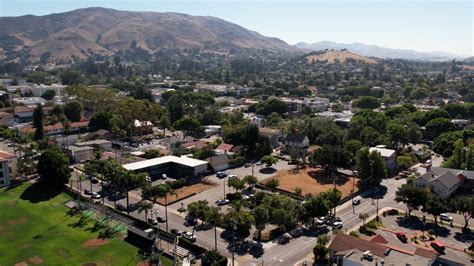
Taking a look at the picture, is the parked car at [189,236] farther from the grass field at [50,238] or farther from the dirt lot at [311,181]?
the dirt lot at [311,181]

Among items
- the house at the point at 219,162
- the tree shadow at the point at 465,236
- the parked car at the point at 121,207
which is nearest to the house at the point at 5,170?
the parked car at the point at 121,207

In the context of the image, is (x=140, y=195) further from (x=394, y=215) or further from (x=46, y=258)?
(x=394, y=215)

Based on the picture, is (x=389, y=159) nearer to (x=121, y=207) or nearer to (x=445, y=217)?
(x=445, y=217)

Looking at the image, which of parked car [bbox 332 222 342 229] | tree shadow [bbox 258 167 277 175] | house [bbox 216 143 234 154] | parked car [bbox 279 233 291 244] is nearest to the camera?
parked car [bbox 279 233 291 244]

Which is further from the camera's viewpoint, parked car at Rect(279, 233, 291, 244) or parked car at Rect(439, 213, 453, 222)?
parked car at Rect(439, 213, 453, 222)

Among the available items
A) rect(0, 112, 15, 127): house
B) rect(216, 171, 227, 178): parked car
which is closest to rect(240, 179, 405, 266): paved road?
rect(216, 171, 227, 178): parked car

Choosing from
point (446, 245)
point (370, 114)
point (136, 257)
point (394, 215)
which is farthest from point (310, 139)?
point (136, 257)

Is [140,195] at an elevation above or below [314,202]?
below

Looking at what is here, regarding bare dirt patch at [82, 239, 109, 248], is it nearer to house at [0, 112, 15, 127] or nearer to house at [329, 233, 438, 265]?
house at [329, 233, 438, 265]
